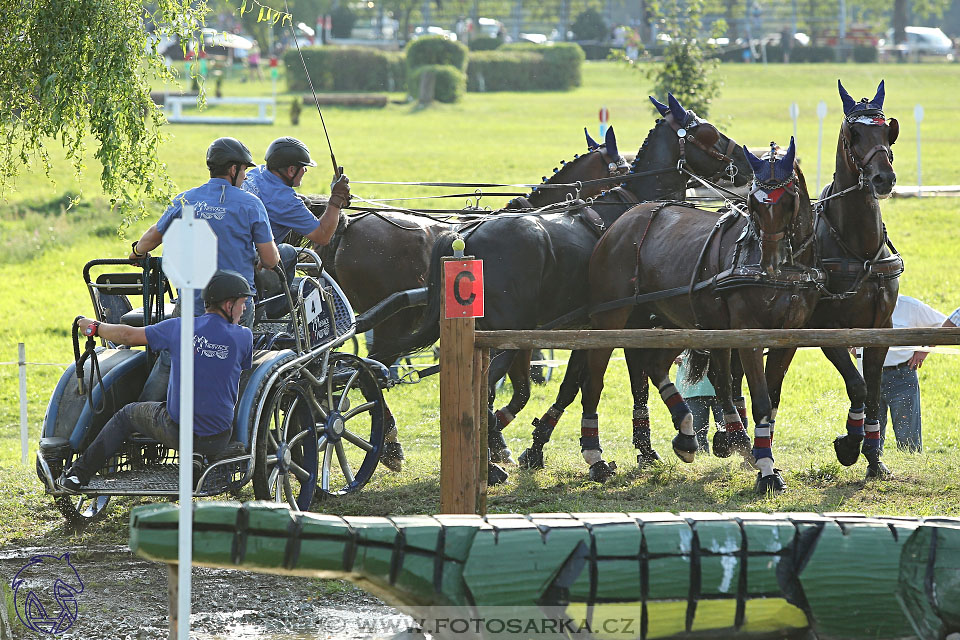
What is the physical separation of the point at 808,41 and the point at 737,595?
55.8 metres

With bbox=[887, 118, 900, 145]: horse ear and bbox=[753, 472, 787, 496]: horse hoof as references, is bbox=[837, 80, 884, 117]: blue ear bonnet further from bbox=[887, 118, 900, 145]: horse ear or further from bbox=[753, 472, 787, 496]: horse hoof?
bbox=[753, 472, 787, 496]: horse hoof

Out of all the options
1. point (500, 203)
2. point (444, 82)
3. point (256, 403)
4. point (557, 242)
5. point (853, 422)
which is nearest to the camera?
point (256, 403)

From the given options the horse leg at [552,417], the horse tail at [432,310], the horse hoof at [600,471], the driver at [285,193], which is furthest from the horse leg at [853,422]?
the driver at [285,193]

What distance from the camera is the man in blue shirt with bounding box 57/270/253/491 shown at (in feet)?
18.9

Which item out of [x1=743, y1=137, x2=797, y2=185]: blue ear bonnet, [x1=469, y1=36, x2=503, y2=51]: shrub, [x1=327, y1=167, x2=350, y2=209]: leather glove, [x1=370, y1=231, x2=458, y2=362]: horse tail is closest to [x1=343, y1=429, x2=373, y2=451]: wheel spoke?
[x1=370, y1=231, x2=458, y2=362]: horse tail

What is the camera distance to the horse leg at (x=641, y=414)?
28.0 feet

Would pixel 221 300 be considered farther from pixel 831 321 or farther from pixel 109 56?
pixel 831 321

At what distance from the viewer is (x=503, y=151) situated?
29.7 meters

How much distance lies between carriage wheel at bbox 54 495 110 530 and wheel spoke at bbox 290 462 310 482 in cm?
108

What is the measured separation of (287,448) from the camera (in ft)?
20.7

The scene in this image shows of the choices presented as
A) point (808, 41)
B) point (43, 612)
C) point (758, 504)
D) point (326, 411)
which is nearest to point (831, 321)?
point (758, 504)

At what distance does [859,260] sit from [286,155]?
12.6 feet

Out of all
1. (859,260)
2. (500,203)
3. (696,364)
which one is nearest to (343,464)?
(696,364)

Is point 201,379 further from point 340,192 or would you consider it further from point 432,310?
point 432,310
